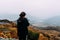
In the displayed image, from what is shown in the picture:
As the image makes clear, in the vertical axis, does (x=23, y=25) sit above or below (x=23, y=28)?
above

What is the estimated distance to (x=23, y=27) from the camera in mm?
13234

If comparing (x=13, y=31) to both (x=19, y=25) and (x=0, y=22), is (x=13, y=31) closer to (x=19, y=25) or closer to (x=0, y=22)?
(x=0, y=22)

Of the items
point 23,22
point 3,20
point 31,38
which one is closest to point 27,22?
point 23,22

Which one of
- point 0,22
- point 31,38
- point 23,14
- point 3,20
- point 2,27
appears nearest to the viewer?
point 23,14

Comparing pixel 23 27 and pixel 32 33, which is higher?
pixel 23 27

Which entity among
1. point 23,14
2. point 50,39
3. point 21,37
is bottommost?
point 50,39

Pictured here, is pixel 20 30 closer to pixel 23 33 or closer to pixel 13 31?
pixel 23 33

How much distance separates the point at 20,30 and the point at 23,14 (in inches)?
26.8

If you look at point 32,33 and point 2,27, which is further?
point 2,27

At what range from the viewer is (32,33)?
24297mm

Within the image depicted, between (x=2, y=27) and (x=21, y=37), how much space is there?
14634 millimetres

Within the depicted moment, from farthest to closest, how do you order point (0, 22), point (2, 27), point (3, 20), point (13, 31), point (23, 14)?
1. point (3, 20)
2. point (0, 22)
3. point (2, 27)
4. point (13, 31)
5. point (23, 14)

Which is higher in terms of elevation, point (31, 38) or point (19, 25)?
point (19, 25)

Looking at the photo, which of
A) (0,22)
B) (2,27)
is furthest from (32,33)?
(0,22)
